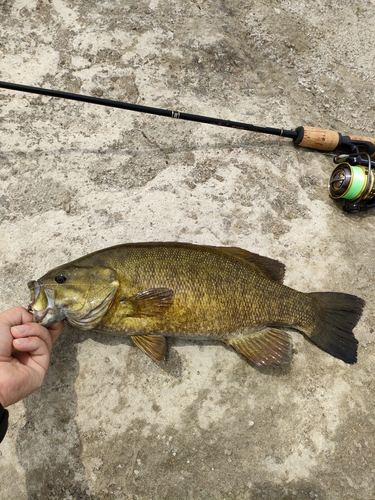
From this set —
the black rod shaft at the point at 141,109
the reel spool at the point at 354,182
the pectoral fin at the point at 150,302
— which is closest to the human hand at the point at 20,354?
the pectoral fin at the point at 150,302

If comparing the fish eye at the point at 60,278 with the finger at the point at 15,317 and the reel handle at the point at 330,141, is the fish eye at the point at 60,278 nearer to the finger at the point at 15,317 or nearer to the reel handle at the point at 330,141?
the finger at the point at 15,317

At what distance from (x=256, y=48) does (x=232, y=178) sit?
196 cm

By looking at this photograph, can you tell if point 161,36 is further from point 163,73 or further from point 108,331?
point 108,331

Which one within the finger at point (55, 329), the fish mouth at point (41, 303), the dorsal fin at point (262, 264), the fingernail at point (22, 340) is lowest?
the finger at point (55, 329)

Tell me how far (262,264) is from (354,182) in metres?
1.31

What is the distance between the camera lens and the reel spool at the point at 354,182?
3.31 metres

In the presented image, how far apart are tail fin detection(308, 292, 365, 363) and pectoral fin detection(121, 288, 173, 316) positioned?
1131 mm

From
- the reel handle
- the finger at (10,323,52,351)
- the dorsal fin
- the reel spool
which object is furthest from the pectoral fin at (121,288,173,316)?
the reel handle

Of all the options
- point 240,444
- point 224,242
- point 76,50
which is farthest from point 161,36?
point 240,444

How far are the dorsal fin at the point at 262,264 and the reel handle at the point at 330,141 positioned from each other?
1.56 meters

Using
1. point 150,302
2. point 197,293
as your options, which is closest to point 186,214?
point 197,293

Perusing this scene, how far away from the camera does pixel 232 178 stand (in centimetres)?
351

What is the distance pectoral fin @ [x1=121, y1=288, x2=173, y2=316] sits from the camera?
2.42 meters

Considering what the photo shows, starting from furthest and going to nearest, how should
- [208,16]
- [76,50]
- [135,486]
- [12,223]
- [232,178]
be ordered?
[208,16] → [76,50] → [232,178] → [12,223] → [135,486]
